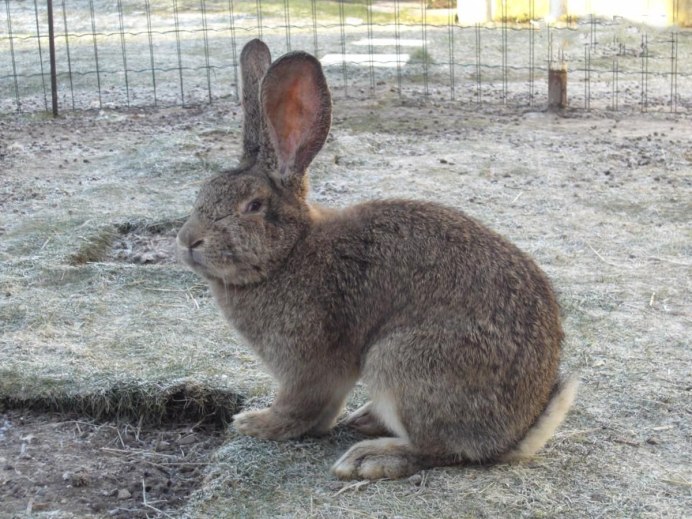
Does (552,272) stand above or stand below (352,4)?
below

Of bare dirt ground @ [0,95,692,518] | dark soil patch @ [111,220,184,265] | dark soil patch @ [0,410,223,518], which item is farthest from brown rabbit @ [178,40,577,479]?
dark soil patch @ [111,220,184,265]

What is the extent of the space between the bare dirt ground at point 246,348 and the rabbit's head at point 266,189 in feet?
2.27

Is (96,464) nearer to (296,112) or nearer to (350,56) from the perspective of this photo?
(296,112)

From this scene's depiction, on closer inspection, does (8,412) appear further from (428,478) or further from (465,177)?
(465,177)

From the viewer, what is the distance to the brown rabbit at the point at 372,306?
11.1ft

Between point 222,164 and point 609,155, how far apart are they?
291 centimetres

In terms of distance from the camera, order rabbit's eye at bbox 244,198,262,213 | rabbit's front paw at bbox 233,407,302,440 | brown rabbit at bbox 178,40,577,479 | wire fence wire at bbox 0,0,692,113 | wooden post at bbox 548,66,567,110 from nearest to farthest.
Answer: brown rabbit at bbox 178,40,577,479 → rabbit's eye at bbox 244,198,262,213 → rabbit's front paw at bbox 233,407,302,440 → wooden post at bbox 548,66,567,110 → wire fence wire at bbox 0,0,692,113

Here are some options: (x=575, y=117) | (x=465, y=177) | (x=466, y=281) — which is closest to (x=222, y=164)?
(x=465, y=177)

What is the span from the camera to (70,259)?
5.72 meters

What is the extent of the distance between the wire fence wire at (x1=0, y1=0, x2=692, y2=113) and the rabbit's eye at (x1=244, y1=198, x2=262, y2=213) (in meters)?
6.22

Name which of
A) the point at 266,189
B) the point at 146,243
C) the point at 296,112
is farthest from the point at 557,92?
the point at 266,189

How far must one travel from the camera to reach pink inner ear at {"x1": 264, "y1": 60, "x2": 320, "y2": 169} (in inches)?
144

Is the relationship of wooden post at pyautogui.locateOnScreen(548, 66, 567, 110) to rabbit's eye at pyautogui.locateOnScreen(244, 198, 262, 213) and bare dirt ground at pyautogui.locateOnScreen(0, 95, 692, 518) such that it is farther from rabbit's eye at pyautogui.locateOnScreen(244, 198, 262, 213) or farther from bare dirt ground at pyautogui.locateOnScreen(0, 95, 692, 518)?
rabbit's eye at pyautogui.locateOnScreen(244, 198, 262, 213)

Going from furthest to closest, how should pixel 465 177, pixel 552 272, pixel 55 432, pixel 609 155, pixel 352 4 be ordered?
pixel 352 4, pixel 609 155, pixel 465 177, pixel 552 272, pixel 55 432
